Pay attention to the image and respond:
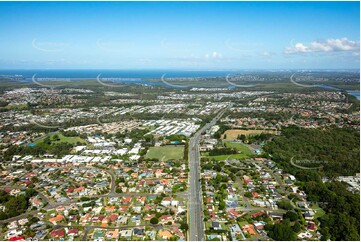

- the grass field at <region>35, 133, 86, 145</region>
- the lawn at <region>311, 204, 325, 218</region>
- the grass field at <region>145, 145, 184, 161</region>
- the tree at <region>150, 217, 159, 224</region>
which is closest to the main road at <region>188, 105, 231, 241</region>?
the grass field at <region>145, 145, 184, 161</region>

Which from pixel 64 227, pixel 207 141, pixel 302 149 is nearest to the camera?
pixel 64 227

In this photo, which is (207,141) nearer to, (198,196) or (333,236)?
(198,196)

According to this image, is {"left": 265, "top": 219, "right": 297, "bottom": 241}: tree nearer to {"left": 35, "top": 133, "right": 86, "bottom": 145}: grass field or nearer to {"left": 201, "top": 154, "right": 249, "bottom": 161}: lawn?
{"left": 201, "top": 154, "right": 249, "bottom": 161}: lawn

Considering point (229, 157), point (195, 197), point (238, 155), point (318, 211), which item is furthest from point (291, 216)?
point (238, 155)

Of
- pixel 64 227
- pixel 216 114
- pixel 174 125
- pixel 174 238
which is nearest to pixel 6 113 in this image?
pixel 174 125

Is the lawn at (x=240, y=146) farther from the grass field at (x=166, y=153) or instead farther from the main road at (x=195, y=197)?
the grass field at (x=166, y=153)

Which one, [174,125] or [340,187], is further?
[174,125]

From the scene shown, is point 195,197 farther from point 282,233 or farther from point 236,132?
point 236,132

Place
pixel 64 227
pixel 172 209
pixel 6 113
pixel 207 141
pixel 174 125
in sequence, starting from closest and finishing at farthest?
pixel 64 227
pixel 172 209
pixel 207 141
pixel 174 125
pixel 6 113

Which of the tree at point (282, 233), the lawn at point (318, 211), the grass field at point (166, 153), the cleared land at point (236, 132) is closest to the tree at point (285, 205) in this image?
the lawn at point (318, 211)
